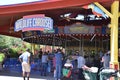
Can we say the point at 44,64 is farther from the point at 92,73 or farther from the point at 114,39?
the point at 92,73

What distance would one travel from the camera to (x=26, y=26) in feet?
56.6

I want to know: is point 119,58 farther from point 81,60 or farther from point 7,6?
point 7,6

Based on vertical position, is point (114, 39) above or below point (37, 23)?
below

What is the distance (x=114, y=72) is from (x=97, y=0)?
4.29 m

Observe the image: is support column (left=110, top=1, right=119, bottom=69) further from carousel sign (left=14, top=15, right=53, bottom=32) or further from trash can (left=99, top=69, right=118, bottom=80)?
carousel sign (left=14, top=15, right=53, bottom=32)

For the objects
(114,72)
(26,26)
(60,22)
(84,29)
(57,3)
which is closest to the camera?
(114,72)

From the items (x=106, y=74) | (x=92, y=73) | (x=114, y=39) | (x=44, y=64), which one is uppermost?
(x=114, y=39)

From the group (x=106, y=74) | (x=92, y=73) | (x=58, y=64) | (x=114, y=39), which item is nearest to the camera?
(x=106, y=74)

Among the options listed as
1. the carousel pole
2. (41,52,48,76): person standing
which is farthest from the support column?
(41,52,48,76): person standing

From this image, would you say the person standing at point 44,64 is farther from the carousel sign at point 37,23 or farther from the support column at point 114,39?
the support column at point 114,39

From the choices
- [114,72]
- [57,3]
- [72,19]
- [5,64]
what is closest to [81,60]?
[57,3]

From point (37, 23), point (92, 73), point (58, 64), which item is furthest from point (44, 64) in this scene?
point (92, 73)

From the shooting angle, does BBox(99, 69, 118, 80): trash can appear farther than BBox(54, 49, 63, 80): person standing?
No

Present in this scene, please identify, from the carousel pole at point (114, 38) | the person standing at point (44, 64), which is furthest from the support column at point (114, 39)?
the person standing at point (44, 64)
